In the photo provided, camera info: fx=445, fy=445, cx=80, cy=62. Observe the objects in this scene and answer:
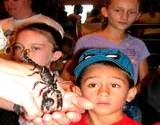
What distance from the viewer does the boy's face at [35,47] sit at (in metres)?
2.12

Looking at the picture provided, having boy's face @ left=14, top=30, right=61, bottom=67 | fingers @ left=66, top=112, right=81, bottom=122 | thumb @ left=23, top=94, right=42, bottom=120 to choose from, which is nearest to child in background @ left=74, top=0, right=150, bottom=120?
boy's face @ left=14, top=30, right=61, bottom=67

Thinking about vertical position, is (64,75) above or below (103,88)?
below

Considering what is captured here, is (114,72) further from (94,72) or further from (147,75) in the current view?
(147,75)

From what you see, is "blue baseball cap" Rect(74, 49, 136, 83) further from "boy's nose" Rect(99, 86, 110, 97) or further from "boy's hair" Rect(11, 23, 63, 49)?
"boy's hair" Rect(11, 23, 63, 49)

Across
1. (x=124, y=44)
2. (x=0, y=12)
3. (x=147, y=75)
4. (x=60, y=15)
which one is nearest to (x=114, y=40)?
(x=124, y=44)

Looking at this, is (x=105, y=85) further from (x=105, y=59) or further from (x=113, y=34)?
(x=113, y=34)

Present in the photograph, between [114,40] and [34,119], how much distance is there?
1.27m

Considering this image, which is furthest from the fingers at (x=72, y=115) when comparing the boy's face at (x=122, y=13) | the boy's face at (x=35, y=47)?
the boy's face at (x=122, y=13)

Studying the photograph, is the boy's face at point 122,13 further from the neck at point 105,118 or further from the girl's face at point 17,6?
the neck at point 105,118

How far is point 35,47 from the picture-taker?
2156 mm

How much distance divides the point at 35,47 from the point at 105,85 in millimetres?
481

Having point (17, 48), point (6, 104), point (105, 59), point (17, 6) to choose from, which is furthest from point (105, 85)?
point (17, 6)

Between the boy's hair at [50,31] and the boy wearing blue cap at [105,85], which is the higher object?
the boy's hair at [50,31]

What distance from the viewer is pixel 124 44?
2.62 metres
